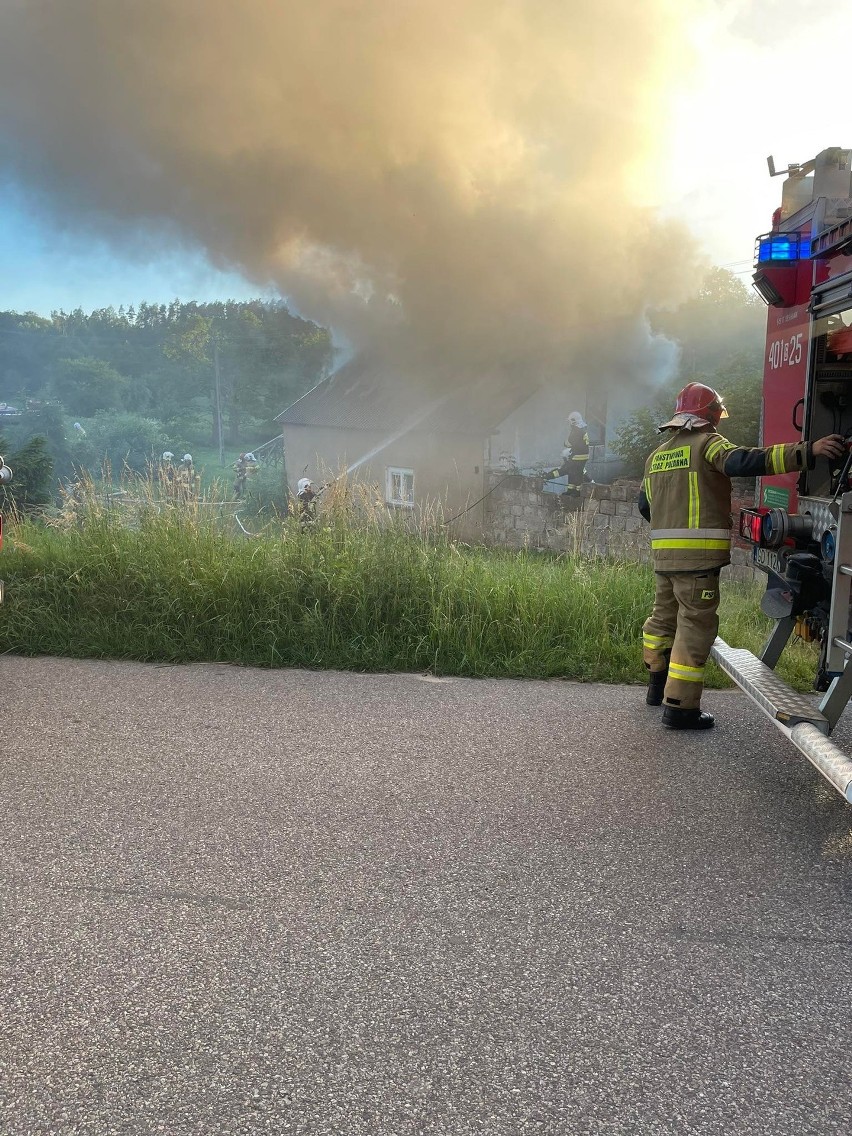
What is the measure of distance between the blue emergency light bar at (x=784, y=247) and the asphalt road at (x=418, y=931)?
210cm

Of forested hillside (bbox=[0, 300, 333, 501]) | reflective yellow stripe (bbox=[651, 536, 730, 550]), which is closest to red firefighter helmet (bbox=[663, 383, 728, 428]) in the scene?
reflective yellow stripe (bbox=[651, 536, 730, 550])

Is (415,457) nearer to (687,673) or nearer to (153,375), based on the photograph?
(153,375)

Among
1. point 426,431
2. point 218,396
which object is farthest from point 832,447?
point 218,396

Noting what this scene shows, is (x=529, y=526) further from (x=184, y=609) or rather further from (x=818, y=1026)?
(x=818, y=1026)

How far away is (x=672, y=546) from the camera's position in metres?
3.97

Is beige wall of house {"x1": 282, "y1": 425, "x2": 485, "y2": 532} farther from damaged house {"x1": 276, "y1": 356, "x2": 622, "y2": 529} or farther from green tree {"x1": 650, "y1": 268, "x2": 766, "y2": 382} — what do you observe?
green tree {"x1": 650, "y1": 268, "x2": 766, "y2": 382}

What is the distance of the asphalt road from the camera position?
5.56 feet

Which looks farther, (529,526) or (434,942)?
(529,526)

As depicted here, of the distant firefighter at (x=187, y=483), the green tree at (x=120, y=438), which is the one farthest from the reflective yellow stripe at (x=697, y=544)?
the green tree at (x=120, y=438)

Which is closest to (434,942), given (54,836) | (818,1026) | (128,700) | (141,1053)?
(141,1053)

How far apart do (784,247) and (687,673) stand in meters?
1.90

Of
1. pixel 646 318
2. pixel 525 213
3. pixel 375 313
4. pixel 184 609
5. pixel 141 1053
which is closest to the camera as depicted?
pixel 141 1053

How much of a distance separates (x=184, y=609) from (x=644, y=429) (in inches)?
529

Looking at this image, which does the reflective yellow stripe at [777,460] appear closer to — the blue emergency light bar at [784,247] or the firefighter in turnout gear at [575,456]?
the blue emergency light bar at [784,247]
